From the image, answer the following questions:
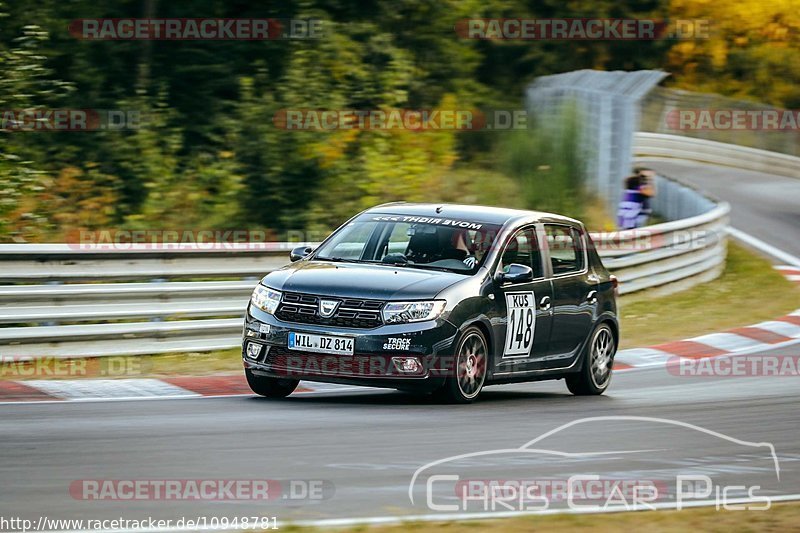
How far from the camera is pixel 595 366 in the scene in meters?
12.6

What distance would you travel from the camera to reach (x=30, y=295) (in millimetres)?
12484

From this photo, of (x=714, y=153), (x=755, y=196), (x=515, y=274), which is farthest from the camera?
(x=714, y=153)

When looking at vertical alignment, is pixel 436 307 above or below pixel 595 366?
above

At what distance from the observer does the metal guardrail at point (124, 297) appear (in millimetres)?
12492

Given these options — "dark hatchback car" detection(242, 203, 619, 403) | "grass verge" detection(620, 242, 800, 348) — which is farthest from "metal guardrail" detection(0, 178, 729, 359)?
"grass verge" detection(620, 242, 800, 348)

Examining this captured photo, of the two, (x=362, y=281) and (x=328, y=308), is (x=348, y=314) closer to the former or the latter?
(x=328, y=308)

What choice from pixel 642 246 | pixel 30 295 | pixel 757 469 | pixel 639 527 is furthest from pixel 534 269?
pixel 642 246

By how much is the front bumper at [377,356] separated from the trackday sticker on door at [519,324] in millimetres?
886

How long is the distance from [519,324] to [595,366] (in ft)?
5.22

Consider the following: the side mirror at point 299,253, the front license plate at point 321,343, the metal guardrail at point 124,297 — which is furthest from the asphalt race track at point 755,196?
Result: the front license plate at point 321,343

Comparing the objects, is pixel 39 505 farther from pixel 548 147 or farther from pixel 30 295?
pixel 548 147

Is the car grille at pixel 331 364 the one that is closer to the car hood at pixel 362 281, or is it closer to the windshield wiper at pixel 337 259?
the car hood at pixel 362 281

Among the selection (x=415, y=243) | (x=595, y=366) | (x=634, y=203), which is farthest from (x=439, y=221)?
(x=634, y=203)

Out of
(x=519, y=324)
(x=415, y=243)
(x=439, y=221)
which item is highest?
(x=439, y=221)
